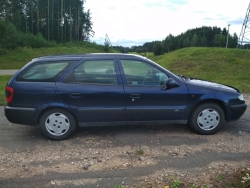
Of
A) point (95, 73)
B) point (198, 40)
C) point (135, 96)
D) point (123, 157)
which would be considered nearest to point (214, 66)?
point (135, 96)

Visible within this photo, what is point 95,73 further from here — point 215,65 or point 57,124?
point 215,65

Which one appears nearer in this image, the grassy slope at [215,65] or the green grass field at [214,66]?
the green grass field at [214,66]

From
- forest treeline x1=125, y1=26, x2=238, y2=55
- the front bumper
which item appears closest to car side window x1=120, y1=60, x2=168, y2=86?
the front bumper

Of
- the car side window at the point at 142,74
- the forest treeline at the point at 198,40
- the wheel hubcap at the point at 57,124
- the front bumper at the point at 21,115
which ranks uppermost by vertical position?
the forest treeline at the point at 198,40

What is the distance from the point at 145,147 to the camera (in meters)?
4.41

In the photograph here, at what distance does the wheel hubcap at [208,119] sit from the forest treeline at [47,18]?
112 feet

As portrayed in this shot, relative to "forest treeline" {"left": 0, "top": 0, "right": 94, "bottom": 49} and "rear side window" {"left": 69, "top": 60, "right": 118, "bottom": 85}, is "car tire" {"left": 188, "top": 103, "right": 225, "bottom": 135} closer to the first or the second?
"rear side window" {"left": 69, "top": 60, "right": 118, "bottom": 85}

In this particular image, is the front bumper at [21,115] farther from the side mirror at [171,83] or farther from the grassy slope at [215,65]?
the grassy slope at [215,65]

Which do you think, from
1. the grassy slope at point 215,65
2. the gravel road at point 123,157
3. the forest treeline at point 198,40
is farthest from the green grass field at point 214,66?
the forest treeline at point 198,40

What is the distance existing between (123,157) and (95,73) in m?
1.62

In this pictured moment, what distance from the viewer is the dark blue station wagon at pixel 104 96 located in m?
4.62

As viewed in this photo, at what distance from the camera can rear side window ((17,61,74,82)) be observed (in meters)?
4.68

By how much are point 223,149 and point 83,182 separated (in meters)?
2.38

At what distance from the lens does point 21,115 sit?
4.65m
